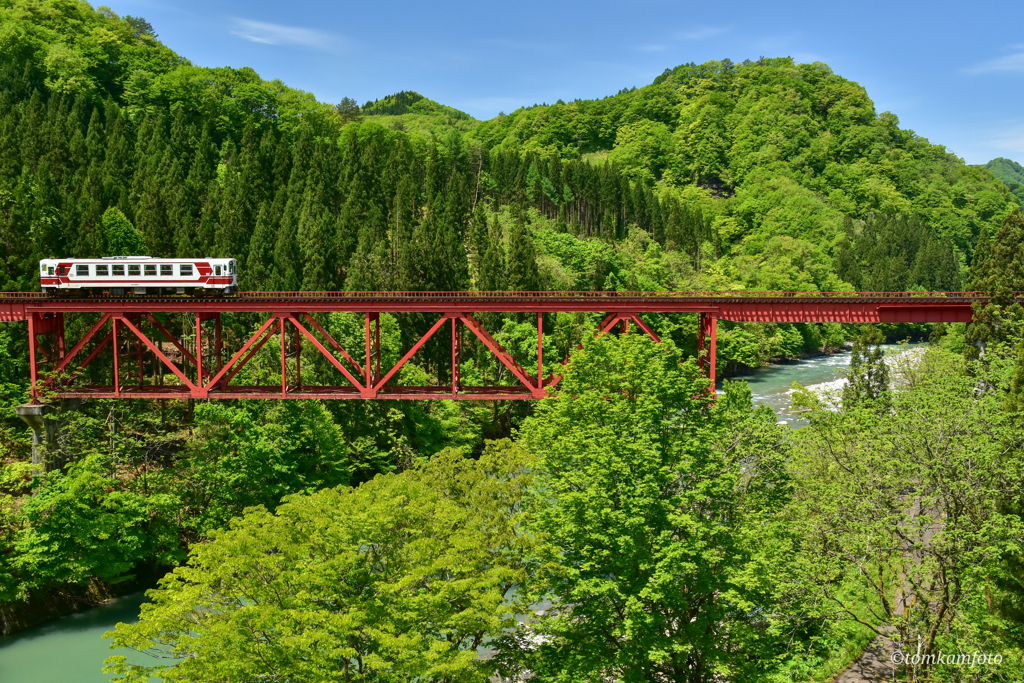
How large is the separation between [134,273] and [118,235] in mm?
15965

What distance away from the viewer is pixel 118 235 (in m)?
51.7

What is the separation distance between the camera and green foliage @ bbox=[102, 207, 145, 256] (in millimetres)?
51156

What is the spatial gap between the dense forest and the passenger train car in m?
5.27

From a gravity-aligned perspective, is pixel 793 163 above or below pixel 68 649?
above

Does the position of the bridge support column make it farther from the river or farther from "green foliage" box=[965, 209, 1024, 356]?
the river

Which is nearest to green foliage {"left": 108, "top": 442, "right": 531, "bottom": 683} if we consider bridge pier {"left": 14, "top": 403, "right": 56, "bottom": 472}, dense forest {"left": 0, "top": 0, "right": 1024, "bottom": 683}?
dense forest {"left": 0, "top": 0, "right": 1024, "bottom": 683}

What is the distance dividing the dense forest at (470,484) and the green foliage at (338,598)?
99 millimetres

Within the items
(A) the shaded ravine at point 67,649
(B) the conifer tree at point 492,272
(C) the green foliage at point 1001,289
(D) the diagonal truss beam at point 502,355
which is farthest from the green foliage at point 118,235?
(C) the green foliage at point 1001,289

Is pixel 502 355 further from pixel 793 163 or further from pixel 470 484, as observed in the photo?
pixel 793 163

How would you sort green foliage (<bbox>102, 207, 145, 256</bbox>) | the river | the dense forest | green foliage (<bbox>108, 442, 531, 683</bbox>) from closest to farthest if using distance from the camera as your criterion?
green foliage (<bbox>108, 442, 531, 683</bbox>) → the dense forest → the river → green foliage (<bbox>102, 207, 145, 256</bbox>)

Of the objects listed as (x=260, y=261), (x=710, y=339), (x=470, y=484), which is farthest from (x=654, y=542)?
(x=260, y=261)

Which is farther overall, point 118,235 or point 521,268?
point 521,268

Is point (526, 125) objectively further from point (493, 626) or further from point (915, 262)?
point (493, 626)

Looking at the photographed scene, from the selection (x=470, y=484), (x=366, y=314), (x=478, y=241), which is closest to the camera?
(x=470, y=484)
